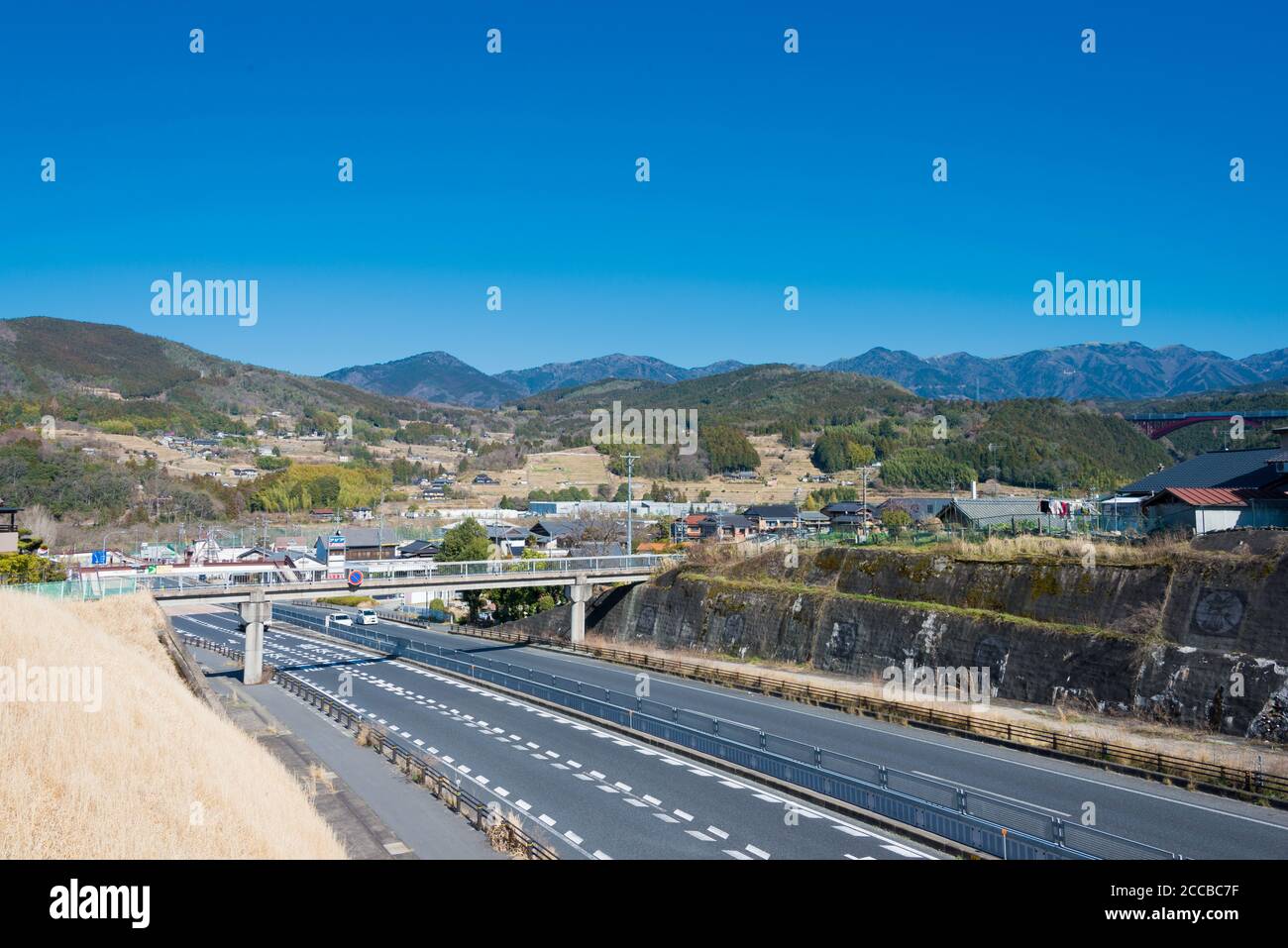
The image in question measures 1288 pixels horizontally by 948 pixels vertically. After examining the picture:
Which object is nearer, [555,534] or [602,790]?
[602,790]

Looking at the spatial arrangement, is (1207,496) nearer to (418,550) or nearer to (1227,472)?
(1227,472)

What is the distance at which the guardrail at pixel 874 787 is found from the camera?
15.6 m

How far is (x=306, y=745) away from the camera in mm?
28531

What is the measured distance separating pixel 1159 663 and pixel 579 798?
751 inches

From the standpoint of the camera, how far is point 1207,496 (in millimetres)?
36188

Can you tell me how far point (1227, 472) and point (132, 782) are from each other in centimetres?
4321

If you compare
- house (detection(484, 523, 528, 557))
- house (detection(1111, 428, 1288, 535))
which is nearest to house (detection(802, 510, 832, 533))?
house (detection(484, 523, 528, 557))

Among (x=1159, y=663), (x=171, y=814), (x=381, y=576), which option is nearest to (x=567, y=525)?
(x=381, y=576)

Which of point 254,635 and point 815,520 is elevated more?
point 815,520

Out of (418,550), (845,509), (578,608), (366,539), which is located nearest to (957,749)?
(578,608)

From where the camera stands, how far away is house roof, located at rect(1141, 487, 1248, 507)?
1391 inches

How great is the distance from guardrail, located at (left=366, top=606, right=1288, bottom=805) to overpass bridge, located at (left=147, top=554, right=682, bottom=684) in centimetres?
1031
